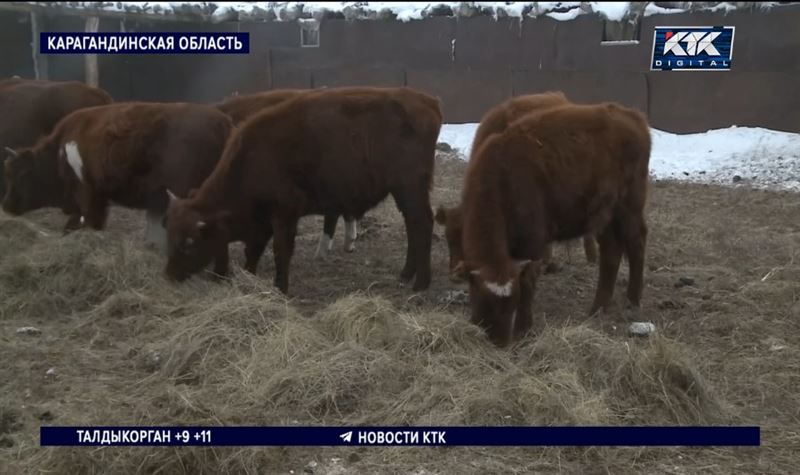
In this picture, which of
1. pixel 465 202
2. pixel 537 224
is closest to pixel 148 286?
pixel 465 202

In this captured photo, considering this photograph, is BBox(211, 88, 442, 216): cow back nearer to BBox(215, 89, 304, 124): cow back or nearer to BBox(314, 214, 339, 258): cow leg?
BBox(314, 214, 339, 258): cow leg

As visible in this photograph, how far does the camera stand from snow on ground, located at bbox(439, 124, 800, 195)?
44.3 ft

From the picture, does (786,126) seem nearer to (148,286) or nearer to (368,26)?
(368,26)

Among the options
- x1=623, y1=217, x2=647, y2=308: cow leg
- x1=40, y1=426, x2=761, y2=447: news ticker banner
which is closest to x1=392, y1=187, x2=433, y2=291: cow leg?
x1=623, y1=217, x2=647, y2=308: cow leg

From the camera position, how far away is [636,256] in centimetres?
691

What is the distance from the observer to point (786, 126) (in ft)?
50.8

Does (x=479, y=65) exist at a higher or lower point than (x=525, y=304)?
higher

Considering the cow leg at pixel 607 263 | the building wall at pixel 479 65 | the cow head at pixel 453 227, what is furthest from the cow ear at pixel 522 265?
the building wall at pixel 479 65

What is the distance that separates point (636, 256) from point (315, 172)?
9.83 feet

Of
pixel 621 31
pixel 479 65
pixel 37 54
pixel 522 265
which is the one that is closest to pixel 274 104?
pixel 522 265

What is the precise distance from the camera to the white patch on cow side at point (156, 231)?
8.03 meters

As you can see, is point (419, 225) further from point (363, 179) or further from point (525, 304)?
point (525, 304)

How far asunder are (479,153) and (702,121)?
1155 centimetres

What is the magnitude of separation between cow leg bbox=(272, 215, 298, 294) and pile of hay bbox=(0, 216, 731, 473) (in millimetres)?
720
